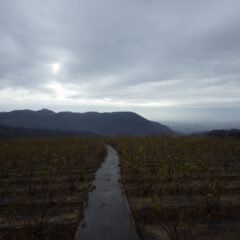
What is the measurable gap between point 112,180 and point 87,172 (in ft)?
7.70

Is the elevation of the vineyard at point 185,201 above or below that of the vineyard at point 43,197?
above

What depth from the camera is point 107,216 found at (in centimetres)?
891

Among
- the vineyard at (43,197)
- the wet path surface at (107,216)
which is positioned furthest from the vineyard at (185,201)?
the vineyard at (43,197)

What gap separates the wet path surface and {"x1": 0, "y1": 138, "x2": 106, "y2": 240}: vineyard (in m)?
0.27

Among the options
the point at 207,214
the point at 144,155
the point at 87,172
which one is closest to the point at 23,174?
the point at 87,172

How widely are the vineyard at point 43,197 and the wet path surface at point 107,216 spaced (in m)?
0.27

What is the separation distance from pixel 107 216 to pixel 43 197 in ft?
9.42

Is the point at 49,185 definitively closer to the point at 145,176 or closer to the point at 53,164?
the point at 145,176

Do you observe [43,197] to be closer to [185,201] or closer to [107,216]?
[107,216]

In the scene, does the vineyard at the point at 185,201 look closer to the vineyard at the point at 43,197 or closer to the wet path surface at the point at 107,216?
the wet path surface at the point at 107,216

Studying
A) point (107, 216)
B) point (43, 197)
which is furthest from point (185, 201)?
point (43, 197)

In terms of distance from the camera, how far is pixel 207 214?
874 cm

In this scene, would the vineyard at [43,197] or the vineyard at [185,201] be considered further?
the vineyard at [43,197]

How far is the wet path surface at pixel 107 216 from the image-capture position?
7496 mm
